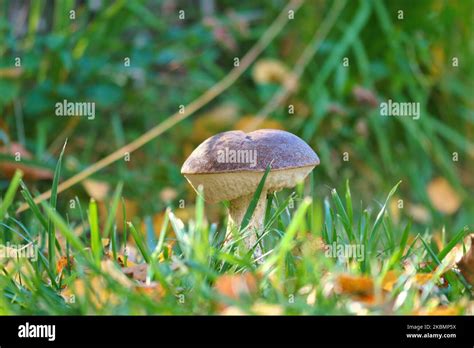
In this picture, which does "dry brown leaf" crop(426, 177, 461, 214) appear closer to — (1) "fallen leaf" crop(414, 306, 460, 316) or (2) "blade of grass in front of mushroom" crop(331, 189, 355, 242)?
(2) "blade of grass in front of mushroom" crop(331, 189, 355, 242)

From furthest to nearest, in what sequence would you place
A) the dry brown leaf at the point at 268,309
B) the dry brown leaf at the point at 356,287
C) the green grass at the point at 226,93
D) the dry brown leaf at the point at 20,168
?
the green grass at the point at 226,93 < the dry brown leaf at the point at 20,168 < the dry brown leaf at the point at 356,287 < the dry brown leaf at the point at 268,309

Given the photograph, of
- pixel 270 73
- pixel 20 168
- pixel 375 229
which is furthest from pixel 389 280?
pixel 270 73

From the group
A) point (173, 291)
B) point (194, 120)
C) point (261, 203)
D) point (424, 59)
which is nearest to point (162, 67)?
point (194, 120)

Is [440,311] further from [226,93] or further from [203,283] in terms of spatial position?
[226,93]

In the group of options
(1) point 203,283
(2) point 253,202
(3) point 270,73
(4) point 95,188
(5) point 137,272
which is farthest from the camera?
(3) point 270,73

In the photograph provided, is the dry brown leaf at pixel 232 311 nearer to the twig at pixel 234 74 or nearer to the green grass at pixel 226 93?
the green grass at pixel 226 93

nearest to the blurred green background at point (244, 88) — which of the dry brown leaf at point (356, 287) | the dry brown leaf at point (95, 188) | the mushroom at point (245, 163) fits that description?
the dry brown leaf at point (95, 188)
